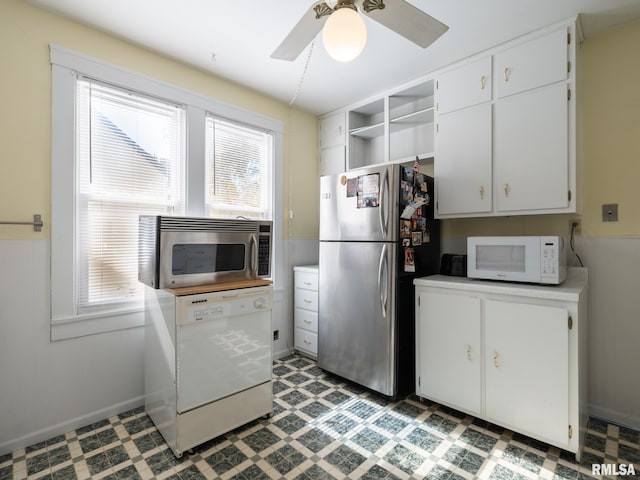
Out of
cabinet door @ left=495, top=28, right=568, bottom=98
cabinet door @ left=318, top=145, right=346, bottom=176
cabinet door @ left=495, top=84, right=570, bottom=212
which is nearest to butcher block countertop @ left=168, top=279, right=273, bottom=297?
cabinet door @ left=318, top=145, right=346, bottom=176

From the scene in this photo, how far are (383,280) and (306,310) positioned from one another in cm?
109

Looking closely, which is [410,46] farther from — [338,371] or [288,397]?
[288,397]

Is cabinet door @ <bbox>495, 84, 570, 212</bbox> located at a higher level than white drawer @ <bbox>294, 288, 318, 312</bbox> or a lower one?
higher

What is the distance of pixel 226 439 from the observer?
1934mm

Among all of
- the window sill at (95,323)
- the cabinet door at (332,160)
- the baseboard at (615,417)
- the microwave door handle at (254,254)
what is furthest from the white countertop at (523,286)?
the window sill at (95,323)

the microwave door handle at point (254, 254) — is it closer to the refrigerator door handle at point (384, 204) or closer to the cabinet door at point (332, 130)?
the refrigerator door handle at point (384, 204)

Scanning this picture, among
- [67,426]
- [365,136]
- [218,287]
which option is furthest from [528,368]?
[67,426]

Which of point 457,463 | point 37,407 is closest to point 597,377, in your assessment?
point 457,463

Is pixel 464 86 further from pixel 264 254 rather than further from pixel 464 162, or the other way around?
pixel 264 254

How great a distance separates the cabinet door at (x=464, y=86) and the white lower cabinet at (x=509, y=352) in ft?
4.26

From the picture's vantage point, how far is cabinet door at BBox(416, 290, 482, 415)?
6.73ft

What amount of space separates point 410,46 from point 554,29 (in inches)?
33.5

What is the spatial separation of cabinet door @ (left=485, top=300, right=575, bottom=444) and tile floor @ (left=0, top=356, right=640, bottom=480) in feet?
0.52

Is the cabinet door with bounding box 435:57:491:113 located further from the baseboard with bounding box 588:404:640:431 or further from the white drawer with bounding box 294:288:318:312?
the baseboard with bounding box 588:404:640:431
